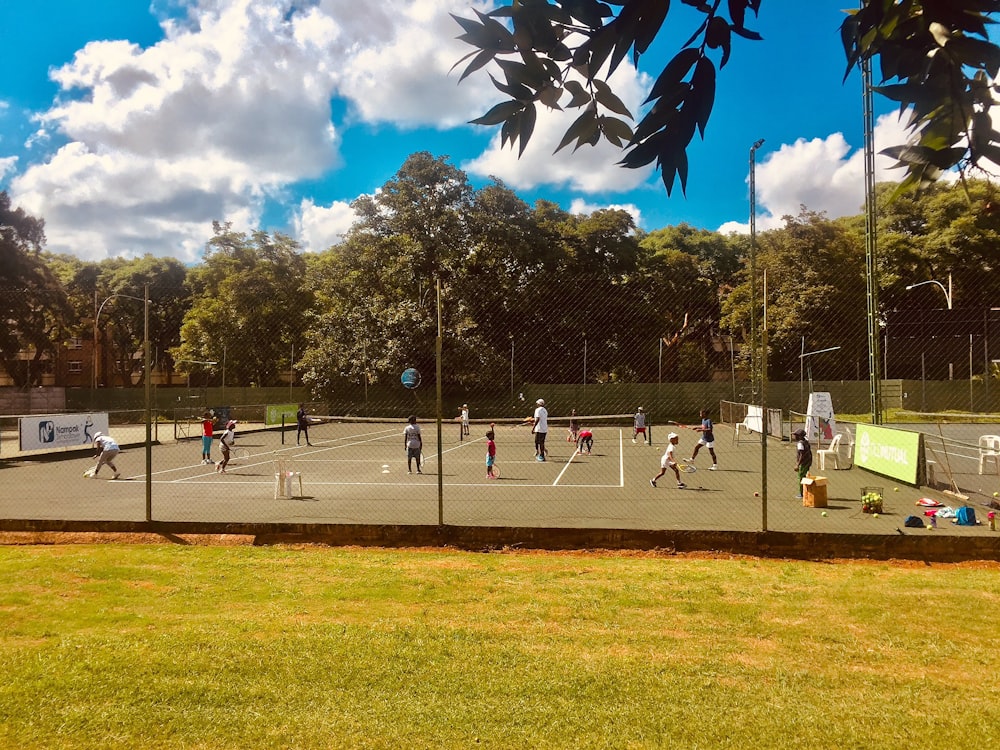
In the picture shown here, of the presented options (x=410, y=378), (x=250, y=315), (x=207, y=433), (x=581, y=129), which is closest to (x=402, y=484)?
(x=207, y=433)

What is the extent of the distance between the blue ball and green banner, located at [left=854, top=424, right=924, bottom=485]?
1524 cm

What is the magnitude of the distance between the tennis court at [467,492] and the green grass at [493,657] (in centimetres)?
286

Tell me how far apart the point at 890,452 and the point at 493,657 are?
14720mm

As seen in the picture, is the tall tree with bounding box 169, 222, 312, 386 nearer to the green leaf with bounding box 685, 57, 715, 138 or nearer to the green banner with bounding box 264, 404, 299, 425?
the green banner with bounding box 264, 404, 299, 425

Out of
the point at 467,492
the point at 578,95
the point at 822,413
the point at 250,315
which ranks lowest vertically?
the point at 467,492

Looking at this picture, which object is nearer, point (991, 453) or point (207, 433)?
point (991, 453)

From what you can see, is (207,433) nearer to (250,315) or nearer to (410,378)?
(410,378)

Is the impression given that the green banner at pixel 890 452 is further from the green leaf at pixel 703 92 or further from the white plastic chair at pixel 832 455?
the green leaf at pixel 703 92

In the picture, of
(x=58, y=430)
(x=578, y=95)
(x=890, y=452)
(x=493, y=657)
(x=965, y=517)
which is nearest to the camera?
(x=578, y=95)

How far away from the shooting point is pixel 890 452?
56.2 ft

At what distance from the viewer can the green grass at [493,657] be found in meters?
4.52

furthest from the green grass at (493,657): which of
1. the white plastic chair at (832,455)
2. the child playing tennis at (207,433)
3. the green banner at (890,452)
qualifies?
the child playing tennis at (207,433)

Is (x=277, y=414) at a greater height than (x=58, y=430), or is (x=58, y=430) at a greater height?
(x=58, y=430)

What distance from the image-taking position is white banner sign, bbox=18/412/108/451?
22.7 m
